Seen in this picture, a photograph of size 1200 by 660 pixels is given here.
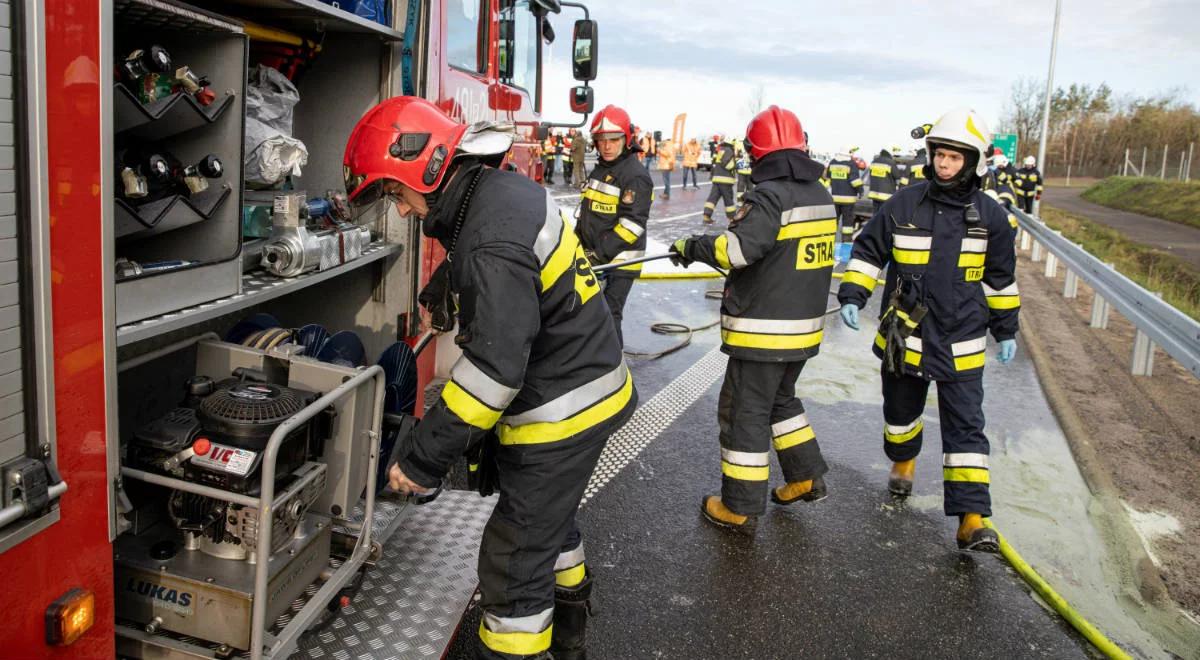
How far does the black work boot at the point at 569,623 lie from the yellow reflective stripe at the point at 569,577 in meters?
0.01

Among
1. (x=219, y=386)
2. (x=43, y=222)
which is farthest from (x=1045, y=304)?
(x=43, y=222)

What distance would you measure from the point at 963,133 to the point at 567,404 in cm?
248

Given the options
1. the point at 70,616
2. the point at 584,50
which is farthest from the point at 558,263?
the point at 584,50

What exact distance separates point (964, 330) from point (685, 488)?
1559 mm

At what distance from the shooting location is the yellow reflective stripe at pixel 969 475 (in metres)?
3.96

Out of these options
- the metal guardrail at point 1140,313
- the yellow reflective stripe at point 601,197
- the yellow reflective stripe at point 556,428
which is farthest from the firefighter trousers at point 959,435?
the yellow reflective stripe at point 601,197

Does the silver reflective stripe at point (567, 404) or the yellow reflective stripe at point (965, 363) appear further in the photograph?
the yellow reflective stripe at point (965, 363)

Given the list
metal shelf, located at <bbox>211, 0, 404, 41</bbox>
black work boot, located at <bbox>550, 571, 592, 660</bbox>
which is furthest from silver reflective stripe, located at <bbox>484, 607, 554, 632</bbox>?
metal shelf, located at <bbox>211, 0, 404, 41</bbox>

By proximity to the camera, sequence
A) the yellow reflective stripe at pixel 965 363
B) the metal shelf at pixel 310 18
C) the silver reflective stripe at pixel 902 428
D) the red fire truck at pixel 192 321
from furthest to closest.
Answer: the silver reflective stripe at pixel 902 428 → the yellow reflective stripe at pixel 965 363 → the metal shelf at pixel 310 18 → the red fire truck at pixel 192 321

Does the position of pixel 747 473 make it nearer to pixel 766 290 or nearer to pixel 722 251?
pixel 766 290

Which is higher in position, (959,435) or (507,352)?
(507,352)

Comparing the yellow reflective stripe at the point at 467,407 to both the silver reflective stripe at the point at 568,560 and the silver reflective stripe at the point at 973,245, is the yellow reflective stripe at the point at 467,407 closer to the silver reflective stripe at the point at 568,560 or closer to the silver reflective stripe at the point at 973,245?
the silver reflective stripe at the point at 568,560

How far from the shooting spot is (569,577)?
299 centimetres

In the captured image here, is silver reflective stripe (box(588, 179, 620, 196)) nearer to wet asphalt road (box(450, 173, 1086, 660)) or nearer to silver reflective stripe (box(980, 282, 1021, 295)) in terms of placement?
wet asphalt road (box(450, 173, 1086, 660))
